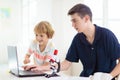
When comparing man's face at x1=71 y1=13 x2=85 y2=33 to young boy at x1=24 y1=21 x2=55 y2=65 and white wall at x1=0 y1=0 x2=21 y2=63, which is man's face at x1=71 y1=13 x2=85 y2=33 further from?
white wall at x1=0 y1=0 x2=21 y2=63

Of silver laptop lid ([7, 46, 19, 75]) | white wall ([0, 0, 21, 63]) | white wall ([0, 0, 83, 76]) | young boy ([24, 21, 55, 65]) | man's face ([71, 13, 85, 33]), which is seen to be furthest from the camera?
white wall ([0, 0, 21, 63])

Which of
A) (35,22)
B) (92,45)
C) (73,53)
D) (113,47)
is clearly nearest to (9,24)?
(35,22)

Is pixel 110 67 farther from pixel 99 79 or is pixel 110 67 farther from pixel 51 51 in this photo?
pixel 51 51

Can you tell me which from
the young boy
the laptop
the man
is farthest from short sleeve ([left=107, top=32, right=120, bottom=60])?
the young boy

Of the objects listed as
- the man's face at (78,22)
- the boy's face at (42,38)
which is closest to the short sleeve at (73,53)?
the man's face at (78,22)

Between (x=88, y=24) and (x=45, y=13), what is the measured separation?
2967 mm

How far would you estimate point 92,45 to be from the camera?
6.08ft

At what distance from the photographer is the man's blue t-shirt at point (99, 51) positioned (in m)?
1.78

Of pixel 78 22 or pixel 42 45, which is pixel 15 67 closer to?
pixel 42 45

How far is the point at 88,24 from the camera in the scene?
1816 millimetres

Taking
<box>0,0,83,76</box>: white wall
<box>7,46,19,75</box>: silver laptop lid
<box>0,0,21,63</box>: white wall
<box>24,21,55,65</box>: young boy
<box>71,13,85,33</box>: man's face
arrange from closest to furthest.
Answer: <box>71,13,85,33</box>: man's face → <box>7,46,19,75</box>: silver laptop lid → <box>24,21,55,65</box>: young boy → <box>0,0,83,76</box>: white wall → <box>0,0,21,63</box>: white wall

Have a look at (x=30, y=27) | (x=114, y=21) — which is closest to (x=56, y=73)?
(x=114, y=21)

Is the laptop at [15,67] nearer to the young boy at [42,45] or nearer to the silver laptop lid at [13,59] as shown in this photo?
the silver laptop lid at [13,59]

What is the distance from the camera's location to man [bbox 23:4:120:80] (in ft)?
5.75
